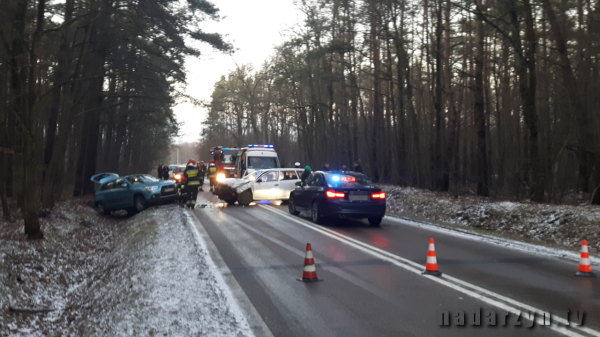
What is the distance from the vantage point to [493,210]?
15656 mm

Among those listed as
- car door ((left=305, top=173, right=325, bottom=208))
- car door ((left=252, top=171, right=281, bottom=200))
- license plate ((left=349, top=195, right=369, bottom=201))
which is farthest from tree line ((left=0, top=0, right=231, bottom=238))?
license plate ((left=349, top=195, right=369, bottom=201))

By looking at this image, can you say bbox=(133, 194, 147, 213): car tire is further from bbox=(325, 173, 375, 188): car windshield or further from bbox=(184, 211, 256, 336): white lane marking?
bbox=(325, 173, 375, 188): car windshield

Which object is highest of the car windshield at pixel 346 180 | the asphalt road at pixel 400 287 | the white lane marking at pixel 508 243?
the car windshield at pixel 346 180

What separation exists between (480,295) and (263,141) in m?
61.5

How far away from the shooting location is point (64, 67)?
16.1 meters

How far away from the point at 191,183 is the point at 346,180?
25.2ft

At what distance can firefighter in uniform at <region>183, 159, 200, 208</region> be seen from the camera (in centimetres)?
1938

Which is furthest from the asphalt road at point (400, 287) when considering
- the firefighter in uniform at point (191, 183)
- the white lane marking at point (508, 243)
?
the firefighter in uniform at point (191, 183)

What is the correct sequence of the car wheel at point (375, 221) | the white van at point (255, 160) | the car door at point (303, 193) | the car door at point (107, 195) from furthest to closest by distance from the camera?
the white van at point (255, 160)
the car door at point (107, 195)
the car door at point (303, 193)
the car wheel at point (375, 221)

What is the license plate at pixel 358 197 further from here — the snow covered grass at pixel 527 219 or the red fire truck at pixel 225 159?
the red fire truck at pixel 225 159

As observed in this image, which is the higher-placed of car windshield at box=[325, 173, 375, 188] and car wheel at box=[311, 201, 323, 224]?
car windshield at box=[325, 173, 375, 188]

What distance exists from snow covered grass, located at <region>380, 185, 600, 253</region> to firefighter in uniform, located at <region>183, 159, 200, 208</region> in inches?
350

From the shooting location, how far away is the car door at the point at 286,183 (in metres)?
21.1

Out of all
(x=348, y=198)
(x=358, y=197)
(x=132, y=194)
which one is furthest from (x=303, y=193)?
(x=132, y=194)
